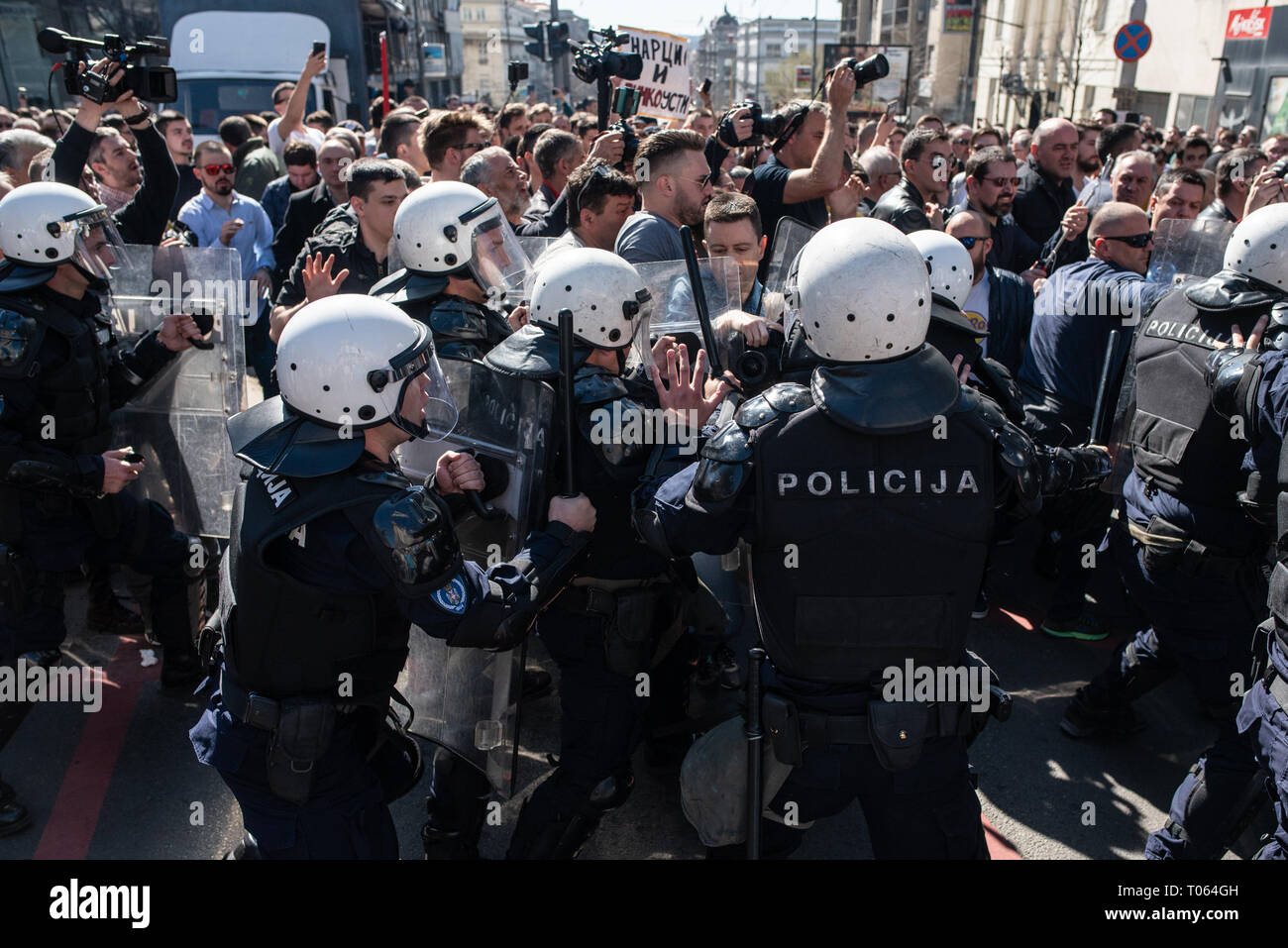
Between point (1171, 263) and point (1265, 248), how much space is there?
4.08ft

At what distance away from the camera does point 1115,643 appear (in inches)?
194

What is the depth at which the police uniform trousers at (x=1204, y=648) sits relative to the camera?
10.1 ft

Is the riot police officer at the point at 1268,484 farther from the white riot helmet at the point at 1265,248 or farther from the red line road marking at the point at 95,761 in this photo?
the red line road marking at the point at 95,761

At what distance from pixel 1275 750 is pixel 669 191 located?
127 inches

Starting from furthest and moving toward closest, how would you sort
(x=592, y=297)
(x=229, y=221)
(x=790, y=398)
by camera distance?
(x=229, y=221), (x=592, y=297), (x=790, y=398)

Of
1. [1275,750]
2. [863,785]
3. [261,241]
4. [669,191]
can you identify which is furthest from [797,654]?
[261,241]

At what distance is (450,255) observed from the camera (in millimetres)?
3711

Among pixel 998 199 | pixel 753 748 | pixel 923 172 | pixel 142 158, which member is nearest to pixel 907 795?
pixel 753 748

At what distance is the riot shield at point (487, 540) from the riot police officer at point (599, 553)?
0.41ft

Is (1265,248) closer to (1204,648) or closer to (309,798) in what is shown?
(1204,648)

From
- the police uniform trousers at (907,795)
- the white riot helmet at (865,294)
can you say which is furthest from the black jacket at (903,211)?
the police uniform trousers at (907,795)

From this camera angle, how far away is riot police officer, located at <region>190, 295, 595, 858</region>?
2375mm
